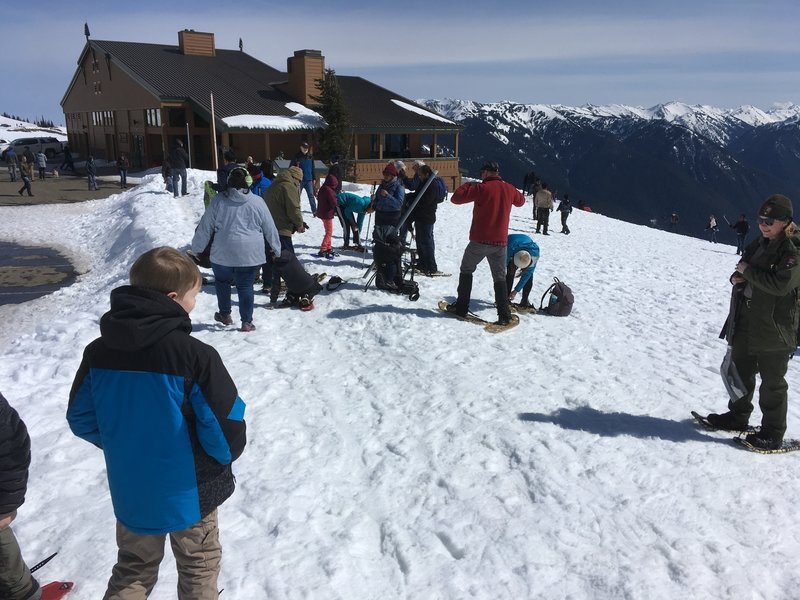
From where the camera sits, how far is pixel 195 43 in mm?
35031

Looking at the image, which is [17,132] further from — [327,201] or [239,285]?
[239,285]

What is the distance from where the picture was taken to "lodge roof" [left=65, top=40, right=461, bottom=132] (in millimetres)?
29609

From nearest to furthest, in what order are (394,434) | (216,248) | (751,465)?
(751,465), (394,434), (216,248)

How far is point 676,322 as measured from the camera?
8805 mm

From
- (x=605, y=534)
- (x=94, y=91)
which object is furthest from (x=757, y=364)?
(x=94, y=91)

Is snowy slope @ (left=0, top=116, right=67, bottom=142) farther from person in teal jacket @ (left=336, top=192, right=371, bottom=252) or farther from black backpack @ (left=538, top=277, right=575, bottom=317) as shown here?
black backpack @ (left=538, top=277, right=575, bottom=317)

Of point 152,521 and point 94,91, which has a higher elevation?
point 94,91

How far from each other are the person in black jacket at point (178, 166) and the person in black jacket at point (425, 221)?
11093mm

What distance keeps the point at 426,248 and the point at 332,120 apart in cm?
2250

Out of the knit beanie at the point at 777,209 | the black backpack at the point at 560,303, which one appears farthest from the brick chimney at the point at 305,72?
the knit beanie at the point at 777,209

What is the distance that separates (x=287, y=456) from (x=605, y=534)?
2.43 metres

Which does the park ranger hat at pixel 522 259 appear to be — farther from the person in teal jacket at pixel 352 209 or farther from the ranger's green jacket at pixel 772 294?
the person in teal jacket at pixel 352 209

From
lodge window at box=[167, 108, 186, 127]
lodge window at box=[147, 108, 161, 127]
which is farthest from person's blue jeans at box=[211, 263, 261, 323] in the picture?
lodge window at box=[147, 108, 161, 127]

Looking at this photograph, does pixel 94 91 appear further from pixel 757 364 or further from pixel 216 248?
pixel 757 364
